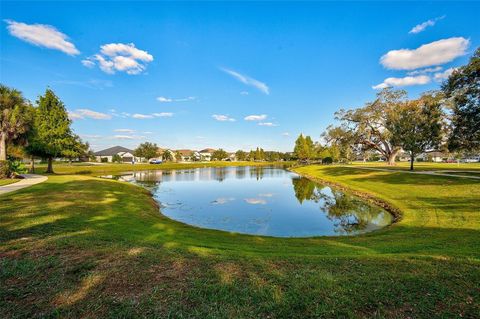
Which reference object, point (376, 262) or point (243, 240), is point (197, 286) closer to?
point (376, 262)

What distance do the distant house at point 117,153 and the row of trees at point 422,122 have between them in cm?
10670

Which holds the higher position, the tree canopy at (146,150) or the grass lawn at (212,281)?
the tree canopy at (146,150)

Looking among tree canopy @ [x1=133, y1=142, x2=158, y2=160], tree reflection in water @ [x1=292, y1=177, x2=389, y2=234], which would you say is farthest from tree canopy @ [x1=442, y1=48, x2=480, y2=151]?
tree canopy @ [x1=133, y1=142, x2=158, y2=160]

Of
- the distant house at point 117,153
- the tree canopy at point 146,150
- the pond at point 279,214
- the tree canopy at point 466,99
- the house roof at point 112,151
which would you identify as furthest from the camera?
the house roof at point 112,151

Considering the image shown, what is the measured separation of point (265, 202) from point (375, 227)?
30.2 ft

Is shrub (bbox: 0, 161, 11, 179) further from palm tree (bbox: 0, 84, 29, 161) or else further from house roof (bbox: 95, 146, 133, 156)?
house roof (bbox: 95, 146, 133, 156)

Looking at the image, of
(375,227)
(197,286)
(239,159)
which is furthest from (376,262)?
(239,159)

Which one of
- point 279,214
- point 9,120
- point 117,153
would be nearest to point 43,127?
point 9,120

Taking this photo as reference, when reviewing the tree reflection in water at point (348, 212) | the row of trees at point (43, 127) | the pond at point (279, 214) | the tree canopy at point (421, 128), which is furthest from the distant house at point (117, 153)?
the tree canopy at point (421, 128)

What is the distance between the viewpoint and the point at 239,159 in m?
153

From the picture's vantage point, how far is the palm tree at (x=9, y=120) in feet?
79.5

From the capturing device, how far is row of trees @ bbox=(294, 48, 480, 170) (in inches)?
778

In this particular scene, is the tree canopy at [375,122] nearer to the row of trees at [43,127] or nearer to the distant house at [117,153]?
the row of trees at [43,127]

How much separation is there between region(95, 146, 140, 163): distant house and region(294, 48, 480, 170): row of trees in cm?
10670
